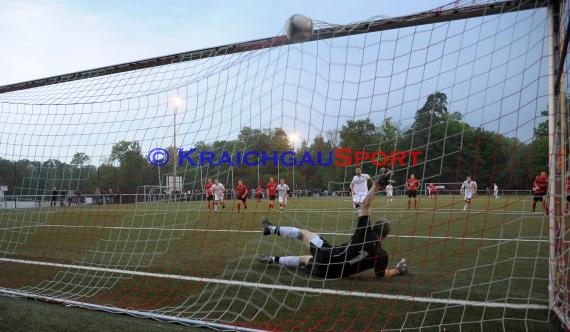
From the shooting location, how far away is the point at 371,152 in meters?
5.04

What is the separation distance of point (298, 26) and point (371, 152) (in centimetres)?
160

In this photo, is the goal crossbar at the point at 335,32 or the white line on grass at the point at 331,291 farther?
the white line on grass at the point at 331,291

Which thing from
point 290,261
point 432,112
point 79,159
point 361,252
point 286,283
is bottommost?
point 286,283

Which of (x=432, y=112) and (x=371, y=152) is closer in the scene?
(x=432, y=112)

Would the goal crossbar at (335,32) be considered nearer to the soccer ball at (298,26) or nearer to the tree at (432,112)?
the soccer ball at (298,26)

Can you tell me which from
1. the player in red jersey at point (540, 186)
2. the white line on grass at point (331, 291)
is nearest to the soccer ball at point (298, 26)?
the white line on grass at point (331, 291)

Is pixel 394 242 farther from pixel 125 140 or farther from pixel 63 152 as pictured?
pixel 63 152

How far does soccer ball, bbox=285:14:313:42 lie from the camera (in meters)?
4.59

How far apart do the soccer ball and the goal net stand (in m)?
0.23

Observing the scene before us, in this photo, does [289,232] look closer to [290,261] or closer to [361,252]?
[290,261]

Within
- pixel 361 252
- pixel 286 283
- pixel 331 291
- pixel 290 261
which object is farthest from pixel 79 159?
pixel 361 252

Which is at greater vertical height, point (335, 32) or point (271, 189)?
point (335, 32)

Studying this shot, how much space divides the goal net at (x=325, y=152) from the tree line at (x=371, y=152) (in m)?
0.02

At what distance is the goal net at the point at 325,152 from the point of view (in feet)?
13.3
